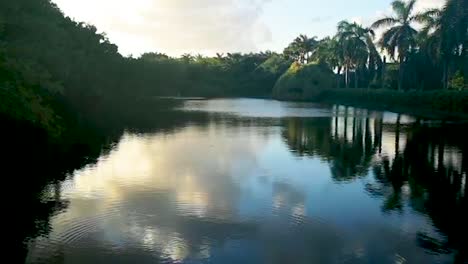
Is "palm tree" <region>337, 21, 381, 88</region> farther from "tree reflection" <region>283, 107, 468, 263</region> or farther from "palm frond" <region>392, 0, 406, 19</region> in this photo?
"tree reflection" <region>283, 107, 468, 263</region>

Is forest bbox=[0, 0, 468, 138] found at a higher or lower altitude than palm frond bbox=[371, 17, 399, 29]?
lower

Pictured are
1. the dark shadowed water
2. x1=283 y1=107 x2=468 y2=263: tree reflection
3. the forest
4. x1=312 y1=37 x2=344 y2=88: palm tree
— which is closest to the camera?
the dark shadowed water

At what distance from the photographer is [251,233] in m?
9.77

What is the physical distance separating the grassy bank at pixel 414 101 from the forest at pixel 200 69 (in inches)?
7.1

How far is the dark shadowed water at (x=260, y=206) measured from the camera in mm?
8805

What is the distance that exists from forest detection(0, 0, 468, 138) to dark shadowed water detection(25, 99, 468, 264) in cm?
279

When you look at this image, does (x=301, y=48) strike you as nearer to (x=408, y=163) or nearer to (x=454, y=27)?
(x=454, y=27)

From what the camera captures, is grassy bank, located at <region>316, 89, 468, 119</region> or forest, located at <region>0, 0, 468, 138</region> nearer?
forest, located at <region>0, 0, 468, 138</region>

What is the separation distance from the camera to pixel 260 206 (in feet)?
38.7

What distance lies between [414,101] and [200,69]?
217 feet

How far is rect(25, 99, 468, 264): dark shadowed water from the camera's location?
8805 mm

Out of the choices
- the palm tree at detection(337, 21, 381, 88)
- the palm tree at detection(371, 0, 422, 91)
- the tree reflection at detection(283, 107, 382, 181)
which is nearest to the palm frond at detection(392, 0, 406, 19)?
the palm tree at detection(371, 0, 422, 91)

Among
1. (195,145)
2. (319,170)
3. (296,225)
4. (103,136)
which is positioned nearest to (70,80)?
(103,136)

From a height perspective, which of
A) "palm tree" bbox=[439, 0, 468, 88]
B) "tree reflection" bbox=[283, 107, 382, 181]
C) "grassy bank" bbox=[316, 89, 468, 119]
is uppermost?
"palm tree" bbox=[439, 0, 468, 88]
